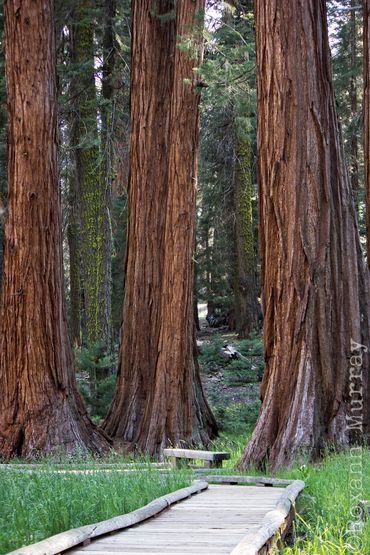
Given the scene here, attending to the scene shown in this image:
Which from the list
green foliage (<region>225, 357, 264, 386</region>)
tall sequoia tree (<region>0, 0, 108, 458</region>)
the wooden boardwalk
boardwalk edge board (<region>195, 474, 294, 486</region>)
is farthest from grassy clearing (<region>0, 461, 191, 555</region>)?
green foliage (<region>225, 357, 264, 386</region>)

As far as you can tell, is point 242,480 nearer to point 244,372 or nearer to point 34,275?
point 34,275

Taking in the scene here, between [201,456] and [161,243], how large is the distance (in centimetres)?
494

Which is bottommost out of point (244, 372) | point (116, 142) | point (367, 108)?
point (244, 372)

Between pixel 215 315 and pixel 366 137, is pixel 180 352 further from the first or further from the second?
pixel 215 315

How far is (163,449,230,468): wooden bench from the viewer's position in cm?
939

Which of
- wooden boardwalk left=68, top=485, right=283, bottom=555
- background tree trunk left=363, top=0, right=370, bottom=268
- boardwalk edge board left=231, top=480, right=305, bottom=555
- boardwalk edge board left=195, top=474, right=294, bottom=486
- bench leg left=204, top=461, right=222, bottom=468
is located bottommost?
bench leg left=204, top=461, right=222, bottom=468

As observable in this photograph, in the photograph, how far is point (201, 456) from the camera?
9477 mm

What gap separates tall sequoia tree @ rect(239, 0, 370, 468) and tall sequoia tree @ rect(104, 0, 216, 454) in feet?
10.1

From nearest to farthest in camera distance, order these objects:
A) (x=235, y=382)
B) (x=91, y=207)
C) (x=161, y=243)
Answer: (x=161, y=243), (x=91, y=207), (x=235, y=382)

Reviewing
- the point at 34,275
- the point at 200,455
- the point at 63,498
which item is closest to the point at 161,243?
the point at 34,275

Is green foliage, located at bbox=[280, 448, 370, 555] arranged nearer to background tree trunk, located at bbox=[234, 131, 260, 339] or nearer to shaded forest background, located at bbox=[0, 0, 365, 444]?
shaded forest background, located at bbox=[0, 0, 365, 444]

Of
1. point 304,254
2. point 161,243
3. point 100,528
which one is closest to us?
point 100,528

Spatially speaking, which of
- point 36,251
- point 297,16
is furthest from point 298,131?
point 36,251

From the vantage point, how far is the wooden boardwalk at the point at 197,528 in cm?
480
